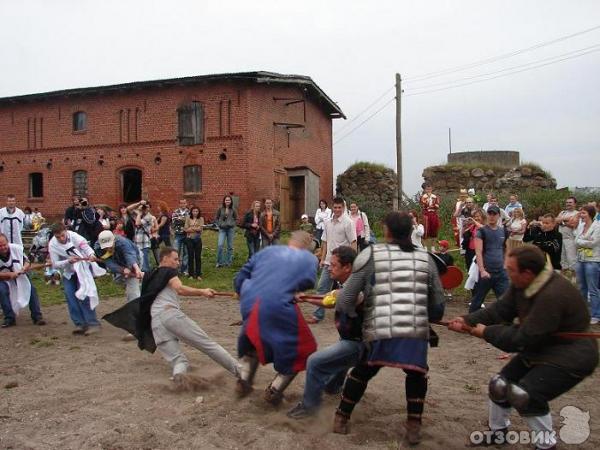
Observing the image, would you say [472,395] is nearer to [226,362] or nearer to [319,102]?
[226,362]

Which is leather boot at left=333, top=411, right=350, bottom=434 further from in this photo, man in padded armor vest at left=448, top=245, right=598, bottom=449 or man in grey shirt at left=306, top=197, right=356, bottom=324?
man in grey shirt at left=306, top=197, right=356, bottom=324

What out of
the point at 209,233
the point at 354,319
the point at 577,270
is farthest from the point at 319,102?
the point at 354,319

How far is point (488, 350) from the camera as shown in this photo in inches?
293

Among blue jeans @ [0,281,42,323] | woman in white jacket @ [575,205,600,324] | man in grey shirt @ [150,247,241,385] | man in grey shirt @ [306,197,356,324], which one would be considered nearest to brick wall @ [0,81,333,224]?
blue jeans @ [0,281,42,323]

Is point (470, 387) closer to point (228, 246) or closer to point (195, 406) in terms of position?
point (195, 406)

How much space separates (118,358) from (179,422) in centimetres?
246

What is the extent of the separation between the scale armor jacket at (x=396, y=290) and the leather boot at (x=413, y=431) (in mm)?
687

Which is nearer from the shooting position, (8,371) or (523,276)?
(523,276)

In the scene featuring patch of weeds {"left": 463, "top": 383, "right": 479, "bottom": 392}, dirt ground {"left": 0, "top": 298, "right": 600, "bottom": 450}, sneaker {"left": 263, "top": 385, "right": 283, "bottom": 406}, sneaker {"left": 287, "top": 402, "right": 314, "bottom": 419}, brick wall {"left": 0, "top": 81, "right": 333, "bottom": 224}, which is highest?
brick wall {"left": 0, "top": 81, "right": 333, "bottom": 224}

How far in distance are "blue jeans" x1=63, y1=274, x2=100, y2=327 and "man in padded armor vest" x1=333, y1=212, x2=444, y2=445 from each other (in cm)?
536

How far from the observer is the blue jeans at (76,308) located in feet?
27.9

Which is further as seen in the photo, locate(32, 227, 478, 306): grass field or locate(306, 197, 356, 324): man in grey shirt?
locate(32, 227, 478, 306): grass field

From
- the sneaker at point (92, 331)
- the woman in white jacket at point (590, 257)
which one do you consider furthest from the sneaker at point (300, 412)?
the woman in white jacket at point (590, 257)

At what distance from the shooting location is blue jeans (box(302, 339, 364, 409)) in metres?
4.80
